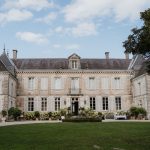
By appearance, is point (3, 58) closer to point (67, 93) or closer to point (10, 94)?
point (10, 94)

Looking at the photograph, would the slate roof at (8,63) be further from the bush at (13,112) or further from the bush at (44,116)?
the bush at (44,116)

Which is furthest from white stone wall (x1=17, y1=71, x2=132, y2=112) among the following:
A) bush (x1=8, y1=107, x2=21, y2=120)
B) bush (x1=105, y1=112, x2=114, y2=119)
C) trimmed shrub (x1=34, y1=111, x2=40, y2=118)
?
bush (x1=8, y1=107, x2=21, y2=120)

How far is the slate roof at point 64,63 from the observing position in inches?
1502

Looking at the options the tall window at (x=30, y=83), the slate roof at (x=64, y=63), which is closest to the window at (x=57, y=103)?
the tall window at (x=30, y=83)

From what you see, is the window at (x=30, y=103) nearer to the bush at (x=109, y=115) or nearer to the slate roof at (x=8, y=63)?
the slate roof at (x=8, y=63)

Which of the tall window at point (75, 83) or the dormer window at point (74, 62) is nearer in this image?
the tall window at point (75, 83)

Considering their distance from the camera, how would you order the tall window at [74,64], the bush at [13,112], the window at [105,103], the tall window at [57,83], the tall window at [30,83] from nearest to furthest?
the bush at [13,112]
the tall window at [30,83]
the window at [105,103]
the tall window at [57,83]
the tall window at [74,64]

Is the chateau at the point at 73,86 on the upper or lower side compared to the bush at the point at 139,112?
upper

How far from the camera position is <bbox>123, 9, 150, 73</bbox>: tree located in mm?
10238

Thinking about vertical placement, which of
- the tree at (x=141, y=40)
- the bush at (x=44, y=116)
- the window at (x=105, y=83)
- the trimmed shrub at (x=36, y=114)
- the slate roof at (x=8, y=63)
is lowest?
the bush at (x=44, y=116)

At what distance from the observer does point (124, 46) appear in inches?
444

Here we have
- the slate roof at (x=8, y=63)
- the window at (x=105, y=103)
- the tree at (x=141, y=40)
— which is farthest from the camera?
the window at (x=105, y=103)

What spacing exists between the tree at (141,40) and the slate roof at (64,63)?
26994mm

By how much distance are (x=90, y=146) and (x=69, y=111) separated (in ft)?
84.4
